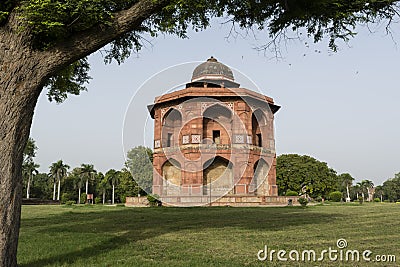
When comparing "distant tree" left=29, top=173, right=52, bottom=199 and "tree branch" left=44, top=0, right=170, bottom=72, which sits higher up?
"tree branch" left=44, top=0, right=170, bottom=72

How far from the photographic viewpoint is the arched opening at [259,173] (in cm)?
3353

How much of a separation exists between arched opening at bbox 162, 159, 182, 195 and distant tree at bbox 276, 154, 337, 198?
27.8 metres

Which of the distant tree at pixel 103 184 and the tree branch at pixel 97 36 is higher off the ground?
the tree branch at pixel 97 36

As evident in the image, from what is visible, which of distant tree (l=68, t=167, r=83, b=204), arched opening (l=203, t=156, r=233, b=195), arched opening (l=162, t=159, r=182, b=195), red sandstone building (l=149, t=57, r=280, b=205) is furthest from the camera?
distant tree (l=68, t=167, r=83, b=204)

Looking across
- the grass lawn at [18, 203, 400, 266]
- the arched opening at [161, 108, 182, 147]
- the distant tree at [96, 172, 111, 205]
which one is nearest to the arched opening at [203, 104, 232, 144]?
the arched opening at [161, 108, 182, 147]

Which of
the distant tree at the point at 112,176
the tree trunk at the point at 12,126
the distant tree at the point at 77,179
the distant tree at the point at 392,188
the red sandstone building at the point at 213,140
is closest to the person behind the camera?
the tree trunk at the point at 12,126

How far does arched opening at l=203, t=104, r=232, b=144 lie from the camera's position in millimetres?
34562

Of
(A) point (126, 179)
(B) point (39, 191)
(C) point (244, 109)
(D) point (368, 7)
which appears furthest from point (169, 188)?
(B) point (39, 191)

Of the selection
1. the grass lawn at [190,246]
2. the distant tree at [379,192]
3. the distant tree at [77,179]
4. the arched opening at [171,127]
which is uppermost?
the arched opening at [171,127]

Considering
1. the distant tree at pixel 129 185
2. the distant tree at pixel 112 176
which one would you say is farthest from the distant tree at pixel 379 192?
the distant tree at pixel 129 185

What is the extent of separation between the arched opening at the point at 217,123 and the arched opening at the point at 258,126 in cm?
267

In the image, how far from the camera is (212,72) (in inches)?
1457

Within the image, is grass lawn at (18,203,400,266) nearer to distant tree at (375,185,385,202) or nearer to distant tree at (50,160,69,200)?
distant tree at (50,160,69,200)

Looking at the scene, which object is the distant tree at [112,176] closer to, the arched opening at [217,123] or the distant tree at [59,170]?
the distant tree at [59,170]
